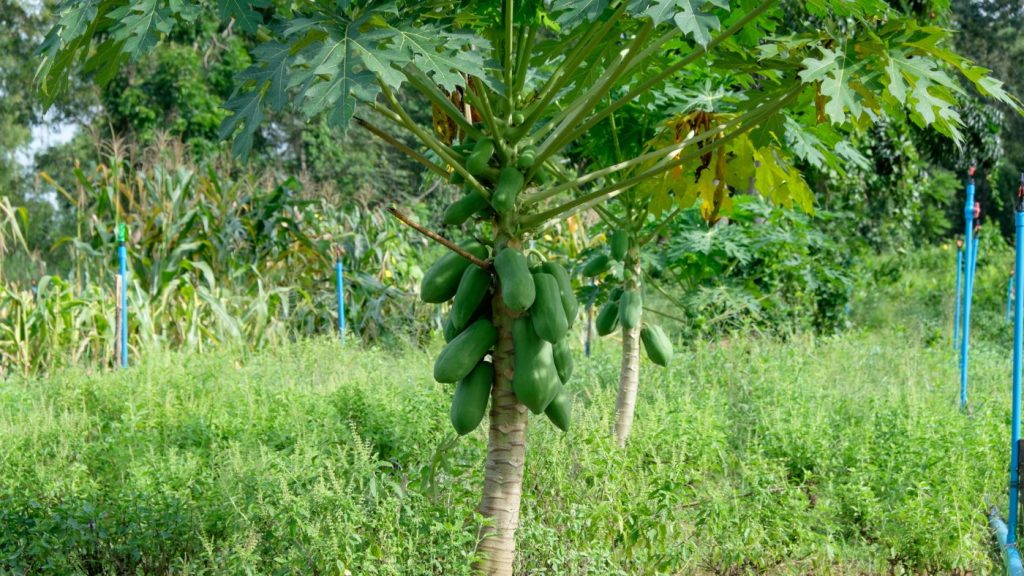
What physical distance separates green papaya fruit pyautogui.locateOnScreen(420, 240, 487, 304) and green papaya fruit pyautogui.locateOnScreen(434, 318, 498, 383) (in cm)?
13

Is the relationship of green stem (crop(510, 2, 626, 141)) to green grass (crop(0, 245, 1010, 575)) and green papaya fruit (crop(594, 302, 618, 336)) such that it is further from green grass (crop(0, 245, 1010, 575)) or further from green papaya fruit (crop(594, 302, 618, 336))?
green papaya fruit (crop(594, 302, 618, 336))

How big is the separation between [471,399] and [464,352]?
11 cm

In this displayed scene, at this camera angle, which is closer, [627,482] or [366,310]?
[627,482]

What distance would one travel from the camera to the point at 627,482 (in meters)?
3.02

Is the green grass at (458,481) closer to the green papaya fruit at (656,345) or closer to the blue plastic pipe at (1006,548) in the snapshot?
the blue plastic pipe at (1006,548)

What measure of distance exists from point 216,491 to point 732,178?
194cm

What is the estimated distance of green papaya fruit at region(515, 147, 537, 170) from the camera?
2.25m

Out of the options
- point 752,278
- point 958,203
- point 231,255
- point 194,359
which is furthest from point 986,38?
point 194,359

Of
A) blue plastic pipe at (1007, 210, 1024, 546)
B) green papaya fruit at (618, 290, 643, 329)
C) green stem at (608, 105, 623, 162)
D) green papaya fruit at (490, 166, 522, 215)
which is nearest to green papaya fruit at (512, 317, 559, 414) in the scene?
green papaya fruit at (490, 166, 522, 215)

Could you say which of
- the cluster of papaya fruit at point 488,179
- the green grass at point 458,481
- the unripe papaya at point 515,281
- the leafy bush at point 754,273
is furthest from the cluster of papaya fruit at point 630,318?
the leafy bush at point 754,273

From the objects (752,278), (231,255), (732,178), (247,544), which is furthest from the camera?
(231,255)

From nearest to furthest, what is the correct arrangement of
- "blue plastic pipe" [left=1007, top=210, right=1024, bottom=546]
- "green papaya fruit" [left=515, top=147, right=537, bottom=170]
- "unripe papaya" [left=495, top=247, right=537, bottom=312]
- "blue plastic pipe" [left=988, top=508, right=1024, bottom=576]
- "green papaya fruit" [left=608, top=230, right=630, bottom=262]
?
"unripe papaya" [left=495, top=247, right=537, bottom=312], "green papaya fruit" [left=515, top=147, right=537, bottom=170], "blue plastic pipe" [left=988, top=508, right=1024, bottom=576], "blue plastic pipe" [left=1007, top=210, right=1024, bottom=546], "green papaya fruit" [left=608, top=230, right=630, bottom=262]

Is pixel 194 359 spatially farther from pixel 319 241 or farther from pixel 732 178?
pixel 732 178

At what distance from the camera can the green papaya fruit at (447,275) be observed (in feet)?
7.40
